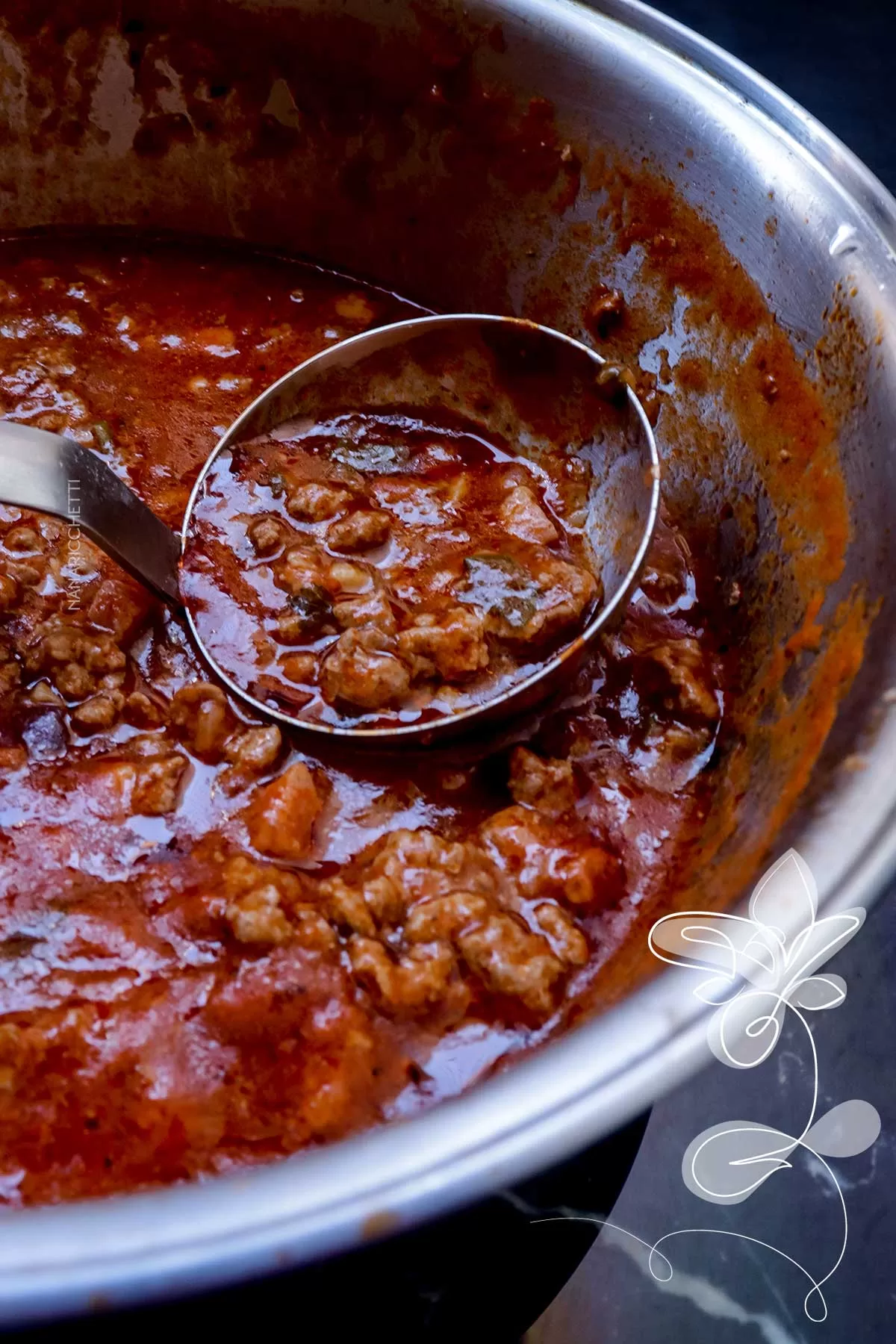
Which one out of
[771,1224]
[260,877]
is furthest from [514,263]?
A: [771,1224]

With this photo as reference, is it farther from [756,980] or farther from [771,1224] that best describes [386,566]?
[771,1224]

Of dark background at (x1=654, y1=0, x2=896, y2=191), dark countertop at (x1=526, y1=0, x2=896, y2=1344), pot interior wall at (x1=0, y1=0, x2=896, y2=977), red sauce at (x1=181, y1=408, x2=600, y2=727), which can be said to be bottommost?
dark countertop at (x1=526, y1=0, x2=896, y2=1344)

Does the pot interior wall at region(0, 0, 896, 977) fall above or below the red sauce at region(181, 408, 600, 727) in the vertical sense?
above

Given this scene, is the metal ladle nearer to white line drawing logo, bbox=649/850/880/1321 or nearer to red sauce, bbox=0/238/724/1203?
red sauce, bbox=0/238/724/1203

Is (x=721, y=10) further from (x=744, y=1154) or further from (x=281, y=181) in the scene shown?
(x=744, y=1154)

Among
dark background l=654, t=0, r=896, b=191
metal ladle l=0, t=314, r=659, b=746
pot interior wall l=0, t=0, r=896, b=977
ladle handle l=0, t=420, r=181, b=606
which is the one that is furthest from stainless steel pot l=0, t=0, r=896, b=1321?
dark background l=654, t=0, r=896, b=191

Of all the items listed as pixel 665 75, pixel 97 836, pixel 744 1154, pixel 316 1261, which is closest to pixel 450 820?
pixel 97 836
